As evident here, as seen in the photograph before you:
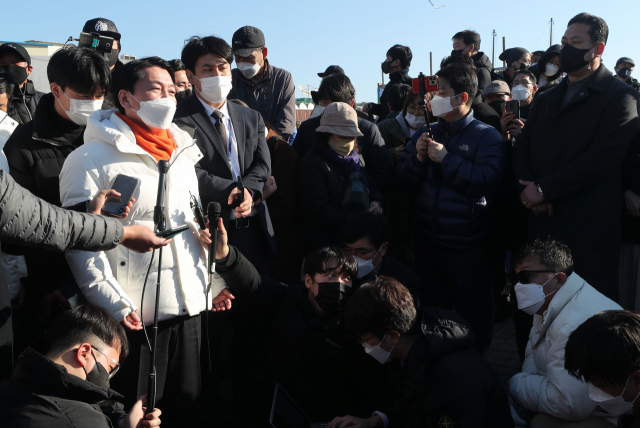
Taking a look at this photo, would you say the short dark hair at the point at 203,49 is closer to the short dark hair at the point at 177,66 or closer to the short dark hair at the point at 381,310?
the short dark hair at the point at 177,66

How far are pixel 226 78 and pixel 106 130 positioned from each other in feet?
4.33

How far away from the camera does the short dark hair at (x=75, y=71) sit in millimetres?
2977

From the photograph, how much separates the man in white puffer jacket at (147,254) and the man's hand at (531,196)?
93.4 inches

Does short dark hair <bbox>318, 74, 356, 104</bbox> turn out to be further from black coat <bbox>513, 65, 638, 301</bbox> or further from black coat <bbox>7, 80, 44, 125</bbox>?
black coat <bbox>7, 80, 44, 125</bbox>

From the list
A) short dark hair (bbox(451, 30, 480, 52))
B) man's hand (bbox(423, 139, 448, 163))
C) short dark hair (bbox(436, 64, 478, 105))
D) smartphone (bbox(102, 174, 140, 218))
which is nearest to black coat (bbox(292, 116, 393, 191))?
man's hand (bbox(423, 139, 448, 163))

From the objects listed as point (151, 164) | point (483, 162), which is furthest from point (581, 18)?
point (151, 164)

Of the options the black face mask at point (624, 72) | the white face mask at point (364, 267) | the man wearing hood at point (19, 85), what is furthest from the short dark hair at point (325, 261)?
the black face mask at point (624, 72)

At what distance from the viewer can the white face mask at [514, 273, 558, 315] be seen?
10.7ft

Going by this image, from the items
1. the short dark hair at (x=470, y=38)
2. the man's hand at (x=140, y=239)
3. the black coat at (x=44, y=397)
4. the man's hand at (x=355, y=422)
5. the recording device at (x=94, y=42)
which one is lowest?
the man's hand at (x=355, y=422)

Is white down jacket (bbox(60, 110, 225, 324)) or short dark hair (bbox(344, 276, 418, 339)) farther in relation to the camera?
short dark hair (bbox(344, 276, 418, 339))

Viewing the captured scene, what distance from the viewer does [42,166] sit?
290 centimetres

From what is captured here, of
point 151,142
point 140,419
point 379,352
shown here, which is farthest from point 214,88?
point 140,419

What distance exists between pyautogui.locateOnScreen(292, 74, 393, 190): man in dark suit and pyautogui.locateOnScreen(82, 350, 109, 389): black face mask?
9.18 ft

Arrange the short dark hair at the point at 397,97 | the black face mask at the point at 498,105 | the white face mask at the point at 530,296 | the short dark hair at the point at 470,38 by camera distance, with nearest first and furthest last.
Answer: the white face mask at the point at 530,296 → the black face mask at the point at 498,105 → the short dark hair at the point at 397,97 → the short dark hair at the point at 470,38
